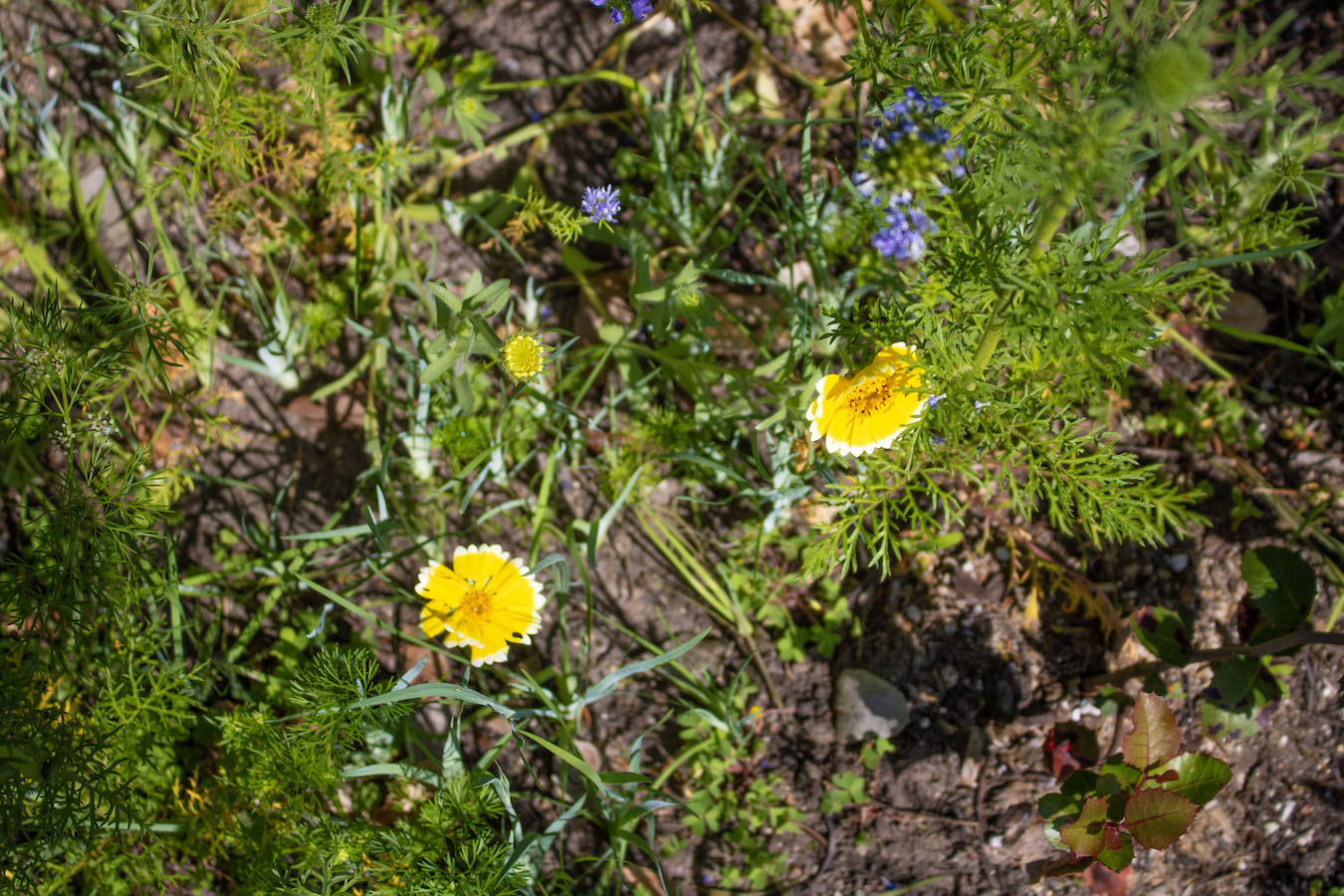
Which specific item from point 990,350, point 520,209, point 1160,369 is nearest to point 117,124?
point 520,209

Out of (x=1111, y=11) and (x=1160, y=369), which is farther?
(x=1160, y=369)

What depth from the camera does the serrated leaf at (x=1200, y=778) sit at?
1859 mm

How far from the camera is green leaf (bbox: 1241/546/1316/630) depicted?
195 cm

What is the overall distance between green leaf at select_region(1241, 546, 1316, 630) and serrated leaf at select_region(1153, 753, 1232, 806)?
371 millimetres

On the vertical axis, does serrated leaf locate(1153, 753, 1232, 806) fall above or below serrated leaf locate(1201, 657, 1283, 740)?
below

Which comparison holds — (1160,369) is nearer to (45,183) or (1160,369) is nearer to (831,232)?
(831,232)

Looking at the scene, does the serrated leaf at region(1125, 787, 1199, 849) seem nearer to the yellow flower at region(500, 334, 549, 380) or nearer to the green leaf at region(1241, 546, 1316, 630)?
the green leaf at region(1241, 546, 1316, 630)

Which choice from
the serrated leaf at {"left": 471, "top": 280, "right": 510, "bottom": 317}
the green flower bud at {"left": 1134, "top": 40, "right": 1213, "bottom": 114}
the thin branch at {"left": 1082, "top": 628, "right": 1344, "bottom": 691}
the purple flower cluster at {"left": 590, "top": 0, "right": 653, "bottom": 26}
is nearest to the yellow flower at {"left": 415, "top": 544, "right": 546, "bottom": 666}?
the serrated leaf at {"left": 471, "top": 280, "right": 510, "bottom": 317}

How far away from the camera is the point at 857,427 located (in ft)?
5.51

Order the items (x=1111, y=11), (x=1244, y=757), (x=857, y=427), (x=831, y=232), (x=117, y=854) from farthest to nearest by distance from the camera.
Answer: (x=831, y=232) → (x=1244, y=757) → (x=117, y=854) → (x=857, y=427) → (x=1111, y=11)

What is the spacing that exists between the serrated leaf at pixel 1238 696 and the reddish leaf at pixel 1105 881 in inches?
17.5

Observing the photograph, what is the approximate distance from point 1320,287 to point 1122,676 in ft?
4.53

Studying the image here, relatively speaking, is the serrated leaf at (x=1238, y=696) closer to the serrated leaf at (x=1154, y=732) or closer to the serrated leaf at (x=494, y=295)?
the serrated leaf at (x=1154, y=732)

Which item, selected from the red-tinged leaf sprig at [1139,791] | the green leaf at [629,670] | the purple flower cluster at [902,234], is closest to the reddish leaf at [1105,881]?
the red-tinged leaf sprig at [1139,791]
